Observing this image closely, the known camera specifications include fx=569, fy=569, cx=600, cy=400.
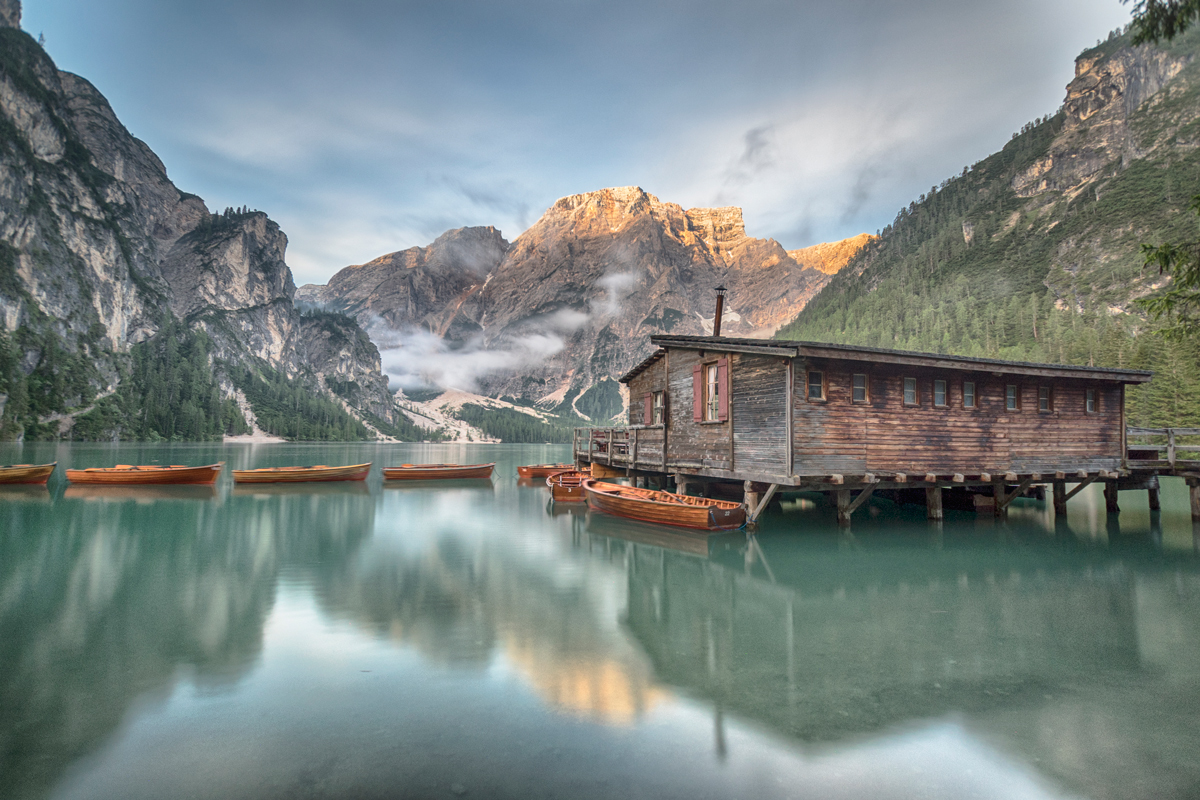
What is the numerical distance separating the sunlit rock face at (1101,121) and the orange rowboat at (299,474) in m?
181

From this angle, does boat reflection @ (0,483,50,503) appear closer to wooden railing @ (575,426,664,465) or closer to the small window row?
wooden railing @ (575,426,664,465)

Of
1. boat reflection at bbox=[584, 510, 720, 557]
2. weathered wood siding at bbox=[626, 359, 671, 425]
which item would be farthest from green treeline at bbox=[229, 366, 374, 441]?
boat reflection at bbox=[584, 510, 720, 557]

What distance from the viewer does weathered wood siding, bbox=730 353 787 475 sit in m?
18.8

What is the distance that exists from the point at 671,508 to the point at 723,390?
16.0 feet

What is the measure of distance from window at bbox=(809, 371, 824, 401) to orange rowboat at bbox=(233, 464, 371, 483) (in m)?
37.2

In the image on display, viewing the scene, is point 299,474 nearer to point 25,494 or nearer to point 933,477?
point 25,494

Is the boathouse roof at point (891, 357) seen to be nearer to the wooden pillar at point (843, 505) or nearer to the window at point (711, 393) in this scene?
the window at point (711, 393)

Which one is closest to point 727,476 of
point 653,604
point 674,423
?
point 674,423

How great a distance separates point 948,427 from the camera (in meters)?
20.7

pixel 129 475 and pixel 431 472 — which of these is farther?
pixel 431 472

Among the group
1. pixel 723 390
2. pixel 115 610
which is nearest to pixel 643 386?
pixel 723 390

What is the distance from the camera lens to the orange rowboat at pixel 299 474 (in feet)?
133

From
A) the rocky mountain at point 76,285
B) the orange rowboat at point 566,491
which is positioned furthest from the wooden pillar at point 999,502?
the rocky mountain at point 76,285

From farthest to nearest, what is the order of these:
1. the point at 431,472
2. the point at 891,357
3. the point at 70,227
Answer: the point at 70,227
the point at 431,472
the point at 891,357
